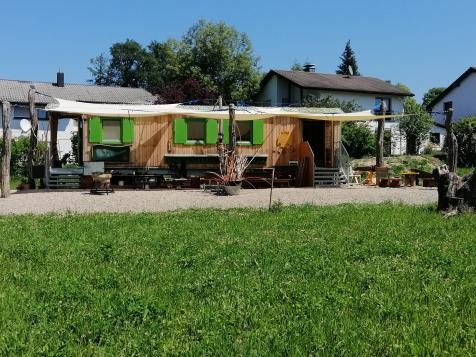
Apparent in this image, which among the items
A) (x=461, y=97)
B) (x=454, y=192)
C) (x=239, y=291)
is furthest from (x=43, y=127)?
(x=239, y=291)

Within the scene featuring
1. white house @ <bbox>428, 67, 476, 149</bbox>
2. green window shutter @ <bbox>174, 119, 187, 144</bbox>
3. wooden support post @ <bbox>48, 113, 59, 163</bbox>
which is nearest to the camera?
wooden support post @ <bbox>48, 113, 59, 163</bbox>

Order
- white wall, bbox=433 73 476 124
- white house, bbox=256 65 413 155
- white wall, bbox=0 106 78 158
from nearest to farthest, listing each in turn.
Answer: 1. white wall, bbox=0 106 78 158
2. white house, bbox=256 65 413 155
3. white wall, bbox=433 73 476 124

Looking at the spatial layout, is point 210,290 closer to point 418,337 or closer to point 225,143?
point 418,337

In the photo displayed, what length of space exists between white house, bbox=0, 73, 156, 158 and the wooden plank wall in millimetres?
17086

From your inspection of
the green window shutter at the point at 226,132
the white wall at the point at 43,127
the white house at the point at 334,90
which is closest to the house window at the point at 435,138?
the white house at the point at 334,90

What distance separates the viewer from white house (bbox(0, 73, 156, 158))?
3609cm

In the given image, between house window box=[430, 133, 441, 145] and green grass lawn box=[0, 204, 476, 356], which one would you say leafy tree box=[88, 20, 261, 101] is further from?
green grass lawn box=[0, 204, 476, 356]

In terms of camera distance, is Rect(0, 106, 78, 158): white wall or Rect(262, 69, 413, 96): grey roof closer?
Rect(0, 106, 78, 158): white wall

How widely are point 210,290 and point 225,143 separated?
1633cm

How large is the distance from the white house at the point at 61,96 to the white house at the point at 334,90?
30.2ft

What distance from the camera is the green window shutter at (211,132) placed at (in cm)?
2055

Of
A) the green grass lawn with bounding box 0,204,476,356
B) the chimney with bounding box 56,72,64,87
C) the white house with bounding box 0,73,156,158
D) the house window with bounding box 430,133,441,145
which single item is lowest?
the green grass lawn with bounding box 0,204,476,356

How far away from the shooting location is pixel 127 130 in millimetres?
19547

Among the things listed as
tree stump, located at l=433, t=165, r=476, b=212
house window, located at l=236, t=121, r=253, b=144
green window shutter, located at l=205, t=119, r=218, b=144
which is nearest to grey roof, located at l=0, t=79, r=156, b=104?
green window shutter, located at l=205, t=119, r=218, b=144
